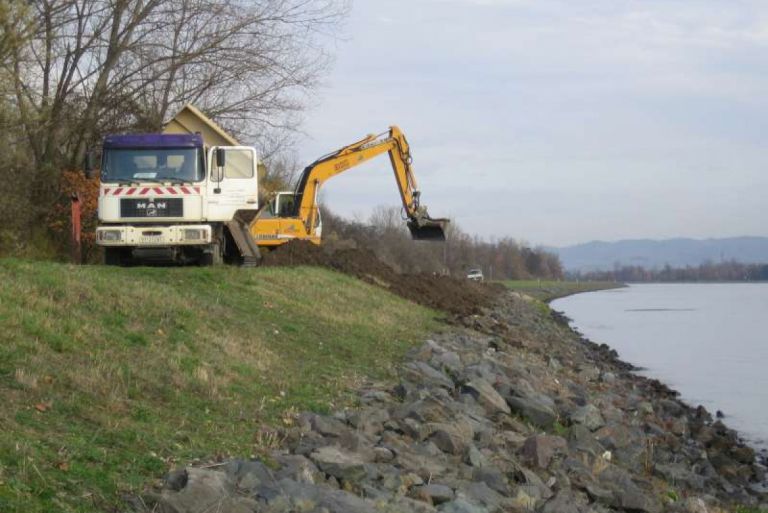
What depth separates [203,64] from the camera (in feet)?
99.6

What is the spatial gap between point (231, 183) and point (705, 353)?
1896 centimetres

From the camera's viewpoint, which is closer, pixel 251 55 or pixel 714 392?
pixel 714 392

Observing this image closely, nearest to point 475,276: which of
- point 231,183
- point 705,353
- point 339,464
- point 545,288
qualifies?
point 545,288

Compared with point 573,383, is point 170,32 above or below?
above

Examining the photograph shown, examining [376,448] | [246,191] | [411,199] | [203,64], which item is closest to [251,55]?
[203,64]

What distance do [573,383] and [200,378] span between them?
32.7ft

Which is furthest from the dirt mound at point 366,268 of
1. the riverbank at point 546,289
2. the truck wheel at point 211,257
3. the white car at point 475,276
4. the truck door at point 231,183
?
the riverbank at point 546,289

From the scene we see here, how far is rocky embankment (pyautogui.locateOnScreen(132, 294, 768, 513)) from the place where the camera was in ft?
22.4

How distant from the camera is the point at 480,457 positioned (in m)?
9.38

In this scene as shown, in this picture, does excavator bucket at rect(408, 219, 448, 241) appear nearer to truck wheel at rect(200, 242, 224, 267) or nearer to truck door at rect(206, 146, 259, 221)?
truck door at rect(206, 146, 259, 221)

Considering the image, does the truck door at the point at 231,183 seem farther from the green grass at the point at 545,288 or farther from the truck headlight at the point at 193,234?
the green grass at the point at 545,288

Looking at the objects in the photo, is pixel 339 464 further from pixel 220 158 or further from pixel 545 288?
pixel 545 288

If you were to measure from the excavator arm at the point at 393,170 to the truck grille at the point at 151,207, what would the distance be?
29.6 feet

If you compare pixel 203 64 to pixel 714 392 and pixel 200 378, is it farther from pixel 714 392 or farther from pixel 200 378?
pixel 200 378
